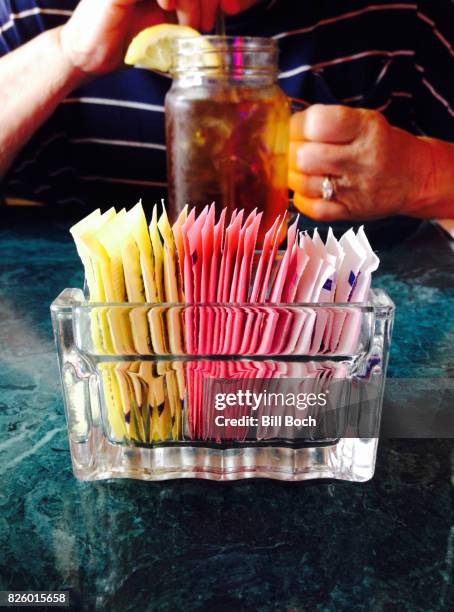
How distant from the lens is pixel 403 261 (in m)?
0.93

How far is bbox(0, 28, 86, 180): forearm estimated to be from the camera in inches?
49.3

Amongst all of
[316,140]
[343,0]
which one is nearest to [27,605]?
[316,140]

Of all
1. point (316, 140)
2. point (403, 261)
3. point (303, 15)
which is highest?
point (303, 15)

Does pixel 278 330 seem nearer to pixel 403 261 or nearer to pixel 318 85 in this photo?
pixel 403 261

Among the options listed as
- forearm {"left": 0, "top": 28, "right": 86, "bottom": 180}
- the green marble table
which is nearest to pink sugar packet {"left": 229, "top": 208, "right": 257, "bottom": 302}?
the green marble table

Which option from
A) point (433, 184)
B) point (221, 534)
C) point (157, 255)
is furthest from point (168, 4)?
point (221, 534)

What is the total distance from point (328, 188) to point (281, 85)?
19.5 inches

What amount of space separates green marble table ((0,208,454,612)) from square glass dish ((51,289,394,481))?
0.02 metres

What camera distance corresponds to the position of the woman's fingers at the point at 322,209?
3.57 ft

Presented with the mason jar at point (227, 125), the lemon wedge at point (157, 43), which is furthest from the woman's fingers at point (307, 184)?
the lemon wedge at point (157, 43)

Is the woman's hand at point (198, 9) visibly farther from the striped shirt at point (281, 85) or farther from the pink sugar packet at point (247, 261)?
the pink sugar packet at point (247, 261)

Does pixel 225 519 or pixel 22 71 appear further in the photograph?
pixel 22 71

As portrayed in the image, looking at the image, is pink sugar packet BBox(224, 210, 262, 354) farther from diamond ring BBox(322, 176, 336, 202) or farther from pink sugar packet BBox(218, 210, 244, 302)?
diamond ring BBox(322, 176, 336, 202)

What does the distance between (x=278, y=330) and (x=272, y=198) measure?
56 cm
